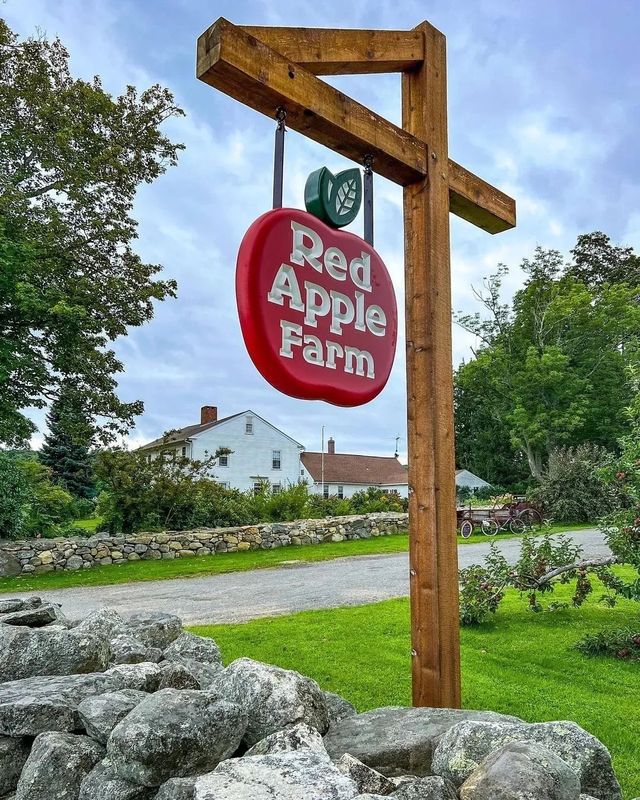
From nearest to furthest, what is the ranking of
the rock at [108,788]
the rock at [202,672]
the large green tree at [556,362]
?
the rock at [108,788] → the rock at [202,672] → the large green tree at [556,362]

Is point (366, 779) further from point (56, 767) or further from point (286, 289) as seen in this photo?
point (286, 289)

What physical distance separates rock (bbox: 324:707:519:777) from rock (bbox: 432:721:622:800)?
0.15 meters

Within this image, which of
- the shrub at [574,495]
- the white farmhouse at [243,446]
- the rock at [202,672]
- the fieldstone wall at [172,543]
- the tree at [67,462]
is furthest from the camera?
the tree at [67,462]

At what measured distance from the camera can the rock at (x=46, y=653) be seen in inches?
116

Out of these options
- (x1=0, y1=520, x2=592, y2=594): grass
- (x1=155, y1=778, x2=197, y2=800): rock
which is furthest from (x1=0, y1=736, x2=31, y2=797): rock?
(x1=0, y1=520, x2=592, y2=594): grass

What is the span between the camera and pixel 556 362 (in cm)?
3195

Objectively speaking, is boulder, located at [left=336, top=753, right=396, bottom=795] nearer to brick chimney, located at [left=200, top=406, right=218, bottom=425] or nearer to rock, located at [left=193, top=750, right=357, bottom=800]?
rock, located at [left=193, top=750, right=357, bottom=800]

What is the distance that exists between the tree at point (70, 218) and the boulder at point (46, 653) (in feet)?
33.1

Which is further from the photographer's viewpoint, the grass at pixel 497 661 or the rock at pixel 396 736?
the grass at pixel 497 661

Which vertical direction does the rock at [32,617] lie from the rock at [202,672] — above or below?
above

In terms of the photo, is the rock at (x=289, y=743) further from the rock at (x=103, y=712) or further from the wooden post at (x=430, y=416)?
the wooden post at (x=430, y=416)

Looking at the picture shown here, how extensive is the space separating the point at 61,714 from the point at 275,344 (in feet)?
5.25

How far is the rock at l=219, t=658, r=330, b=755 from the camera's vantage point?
2.25 metres

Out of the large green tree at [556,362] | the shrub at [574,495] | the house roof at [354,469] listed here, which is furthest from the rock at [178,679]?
the house roof at [354,469]
